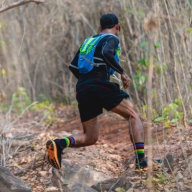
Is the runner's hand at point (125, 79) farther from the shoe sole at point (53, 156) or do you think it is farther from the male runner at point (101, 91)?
the shoe sole at point (53, 156)

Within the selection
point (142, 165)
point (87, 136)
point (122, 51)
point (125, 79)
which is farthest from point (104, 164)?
point (122, 51)

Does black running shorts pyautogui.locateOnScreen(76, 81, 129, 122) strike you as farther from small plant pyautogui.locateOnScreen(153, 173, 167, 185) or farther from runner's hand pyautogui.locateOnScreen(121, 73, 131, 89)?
small plant pyautogui.locateOnScreen(153, 173, 167, 185)

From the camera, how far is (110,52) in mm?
2490

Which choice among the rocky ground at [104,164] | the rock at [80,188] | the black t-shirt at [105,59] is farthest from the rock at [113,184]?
the black t-shirt at [105,59]

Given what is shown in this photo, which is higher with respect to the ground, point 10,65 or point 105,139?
point 10,65

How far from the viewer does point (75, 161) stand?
3.05 metres

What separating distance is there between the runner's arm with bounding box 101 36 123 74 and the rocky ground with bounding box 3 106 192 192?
0.65 m

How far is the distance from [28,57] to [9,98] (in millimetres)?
1269

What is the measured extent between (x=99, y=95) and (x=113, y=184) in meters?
0.76

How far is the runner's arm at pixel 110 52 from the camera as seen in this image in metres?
2.49

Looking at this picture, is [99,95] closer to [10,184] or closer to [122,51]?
[10,184]

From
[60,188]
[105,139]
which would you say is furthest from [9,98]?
[60,188]

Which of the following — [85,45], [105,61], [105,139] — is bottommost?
[105,139]

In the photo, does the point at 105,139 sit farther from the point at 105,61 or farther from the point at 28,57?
the point at 28,57
